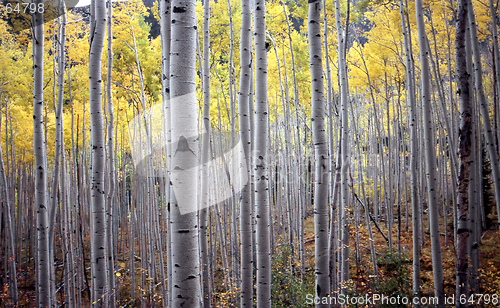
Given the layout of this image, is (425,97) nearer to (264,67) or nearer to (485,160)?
(264,67)

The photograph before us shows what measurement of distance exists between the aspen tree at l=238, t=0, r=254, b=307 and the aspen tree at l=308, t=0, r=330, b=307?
604 mm

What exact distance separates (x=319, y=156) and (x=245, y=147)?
2.40 feet

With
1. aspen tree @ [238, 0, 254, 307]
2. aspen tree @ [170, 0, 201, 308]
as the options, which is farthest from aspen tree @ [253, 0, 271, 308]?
aspen tree @ [170, 0, 201, 308]

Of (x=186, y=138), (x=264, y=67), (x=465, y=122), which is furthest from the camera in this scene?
(x=264, y=67)

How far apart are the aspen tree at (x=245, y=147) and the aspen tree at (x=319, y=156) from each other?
60 cm

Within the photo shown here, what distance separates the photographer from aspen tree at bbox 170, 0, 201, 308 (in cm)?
129

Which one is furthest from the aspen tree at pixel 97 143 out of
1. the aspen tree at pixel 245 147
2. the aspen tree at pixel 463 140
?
the aspen tree at pixel 463 140

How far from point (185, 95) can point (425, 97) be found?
9.81 feet

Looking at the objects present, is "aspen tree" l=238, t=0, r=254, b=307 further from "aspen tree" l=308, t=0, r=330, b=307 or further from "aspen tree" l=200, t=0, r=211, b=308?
"aspen tree" l=308, t=0, r=330, b=307

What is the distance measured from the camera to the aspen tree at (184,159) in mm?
1295

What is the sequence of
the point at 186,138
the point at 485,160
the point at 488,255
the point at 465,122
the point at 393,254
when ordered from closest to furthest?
the point at 186,138 → the point at 465,122 → the point at 393,254 → the point at 488,255 → the point at 485,160

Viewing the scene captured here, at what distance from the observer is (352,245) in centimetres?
784

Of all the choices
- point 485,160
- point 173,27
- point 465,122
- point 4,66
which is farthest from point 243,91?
point 485,160

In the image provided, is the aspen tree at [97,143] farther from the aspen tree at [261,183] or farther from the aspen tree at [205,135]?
the aspen tree at [261,183]
